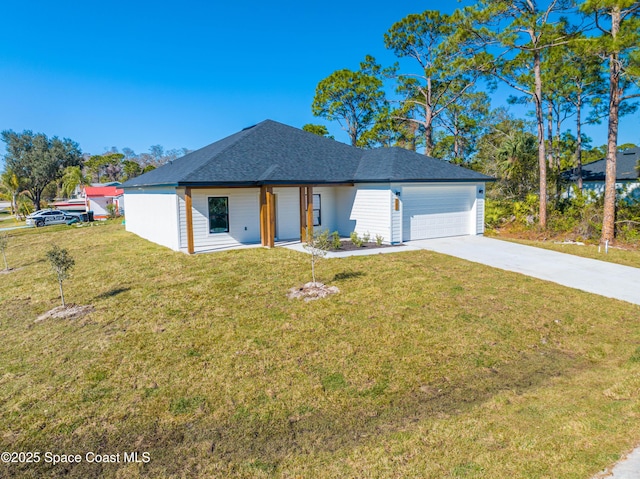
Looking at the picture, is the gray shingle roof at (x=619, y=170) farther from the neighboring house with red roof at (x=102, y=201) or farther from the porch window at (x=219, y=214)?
the neighboring house with red roof at (x=102, y=201)

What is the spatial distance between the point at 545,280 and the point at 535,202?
12824 millimetres

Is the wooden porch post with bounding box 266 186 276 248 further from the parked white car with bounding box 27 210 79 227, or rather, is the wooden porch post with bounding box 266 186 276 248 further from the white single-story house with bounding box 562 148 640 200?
the parked white car with bounding box 27 210 79 227

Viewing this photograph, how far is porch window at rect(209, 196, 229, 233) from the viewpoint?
16.2 meters

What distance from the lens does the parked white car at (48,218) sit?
32219mm

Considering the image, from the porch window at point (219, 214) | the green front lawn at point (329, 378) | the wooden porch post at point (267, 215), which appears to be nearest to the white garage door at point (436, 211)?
the wooden porch post at point (267, 215)

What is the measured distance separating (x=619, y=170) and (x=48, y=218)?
42563 mm

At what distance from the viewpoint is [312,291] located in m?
10.0

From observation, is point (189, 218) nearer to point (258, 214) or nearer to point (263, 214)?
point (263, 214)

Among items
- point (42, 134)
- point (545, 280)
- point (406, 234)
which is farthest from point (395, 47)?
point (42, 134)

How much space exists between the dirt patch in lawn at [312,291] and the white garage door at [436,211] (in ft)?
25.5

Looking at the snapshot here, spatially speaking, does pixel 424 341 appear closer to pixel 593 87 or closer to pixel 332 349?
pixel 332 349

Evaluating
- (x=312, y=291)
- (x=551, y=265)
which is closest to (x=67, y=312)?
(x=312, y=291)

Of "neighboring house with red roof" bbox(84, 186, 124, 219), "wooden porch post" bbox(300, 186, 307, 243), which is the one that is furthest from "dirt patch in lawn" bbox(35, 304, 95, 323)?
"neighboring house with red roof" bbox(84, 186, 124, 219)

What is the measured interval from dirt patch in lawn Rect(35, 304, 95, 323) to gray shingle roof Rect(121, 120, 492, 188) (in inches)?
227
